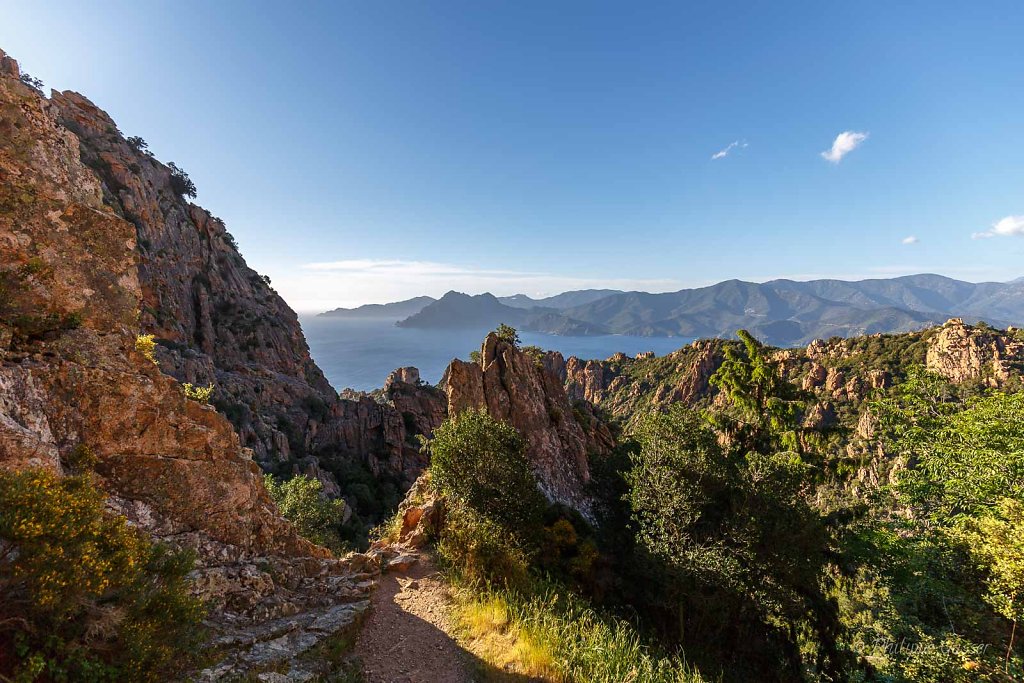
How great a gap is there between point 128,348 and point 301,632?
634 cm

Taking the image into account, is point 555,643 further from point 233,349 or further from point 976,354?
point 976,354

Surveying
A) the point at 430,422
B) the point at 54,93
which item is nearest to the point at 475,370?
the point at 430,422

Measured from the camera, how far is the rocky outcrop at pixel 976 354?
5613 cm

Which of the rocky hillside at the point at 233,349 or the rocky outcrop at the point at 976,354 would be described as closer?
→ the rocky hillside at the point at 233,349

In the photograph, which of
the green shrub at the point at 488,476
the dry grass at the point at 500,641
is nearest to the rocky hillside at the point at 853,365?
the green shrub at the point at 488,476

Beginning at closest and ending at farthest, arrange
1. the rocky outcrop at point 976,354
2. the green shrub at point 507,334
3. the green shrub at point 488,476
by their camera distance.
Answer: the green shrub at point 488,476 → the green shrub at point 507,334 → the rocky outcrop at point 976,354

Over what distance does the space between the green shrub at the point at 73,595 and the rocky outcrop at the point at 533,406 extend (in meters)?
13.5

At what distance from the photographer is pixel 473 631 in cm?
777

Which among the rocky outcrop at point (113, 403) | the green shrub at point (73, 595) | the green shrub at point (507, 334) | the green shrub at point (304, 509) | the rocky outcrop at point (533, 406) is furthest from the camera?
the green shrub at point (507, 334)

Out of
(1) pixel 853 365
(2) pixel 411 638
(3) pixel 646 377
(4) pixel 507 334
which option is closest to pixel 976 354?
(1) pixel 853 365

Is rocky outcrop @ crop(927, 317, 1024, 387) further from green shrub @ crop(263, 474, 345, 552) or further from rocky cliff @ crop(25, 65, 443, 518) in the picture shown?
rocky cliff @ crop(25, 65, 443, 518)

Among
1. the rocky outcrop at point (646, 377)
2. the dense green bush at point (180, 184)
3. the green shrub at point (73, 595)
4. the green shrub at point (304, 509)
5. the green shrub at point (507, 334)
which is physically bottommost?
the rocky outcrop at point (646, 377)

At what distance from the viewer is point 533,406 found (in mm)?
22016

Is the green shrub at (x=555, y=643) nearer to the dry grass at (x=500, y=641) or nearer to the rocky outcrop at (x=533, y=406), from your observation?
the dry grass at (x=500, y=641)
